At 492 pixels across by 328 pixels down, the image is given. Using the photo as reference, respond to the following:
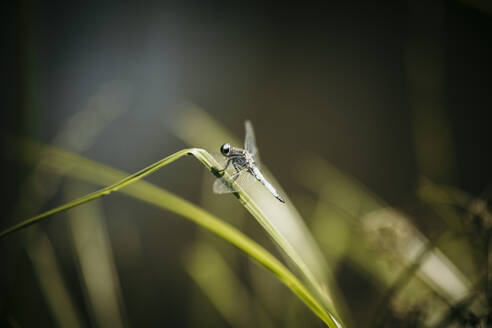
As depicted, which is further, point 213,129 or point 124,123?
point 124,123

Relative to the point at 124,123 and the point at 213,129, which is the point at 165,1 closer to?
the point at 124,123

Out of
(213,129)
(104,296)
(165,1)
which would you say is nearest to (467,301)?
(213,129)

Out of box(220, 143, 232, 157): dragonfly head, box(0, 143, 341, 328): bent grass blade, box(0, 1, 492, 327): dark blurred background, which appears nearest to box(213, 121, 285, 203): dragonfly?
→ box(220, 143, 232, 157): dragonfly head

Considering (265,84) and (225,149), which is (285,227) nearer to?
(225,149)

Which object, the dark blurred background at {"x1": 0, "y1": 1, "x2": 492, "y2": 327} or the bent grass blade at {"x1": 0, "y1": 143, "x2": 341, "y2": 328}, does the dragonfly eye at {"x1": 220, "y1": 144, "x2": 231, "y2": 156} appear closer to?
the bent grass blade at {"x1": 0, "y1": 143, "x2": 341, "y2": 328}

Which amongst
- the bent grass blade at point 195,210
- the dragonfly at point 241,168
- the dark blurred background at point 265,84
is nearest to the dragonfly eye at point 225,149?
the dragonfly at point 241,168

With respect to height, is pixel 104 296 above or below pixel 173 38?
below

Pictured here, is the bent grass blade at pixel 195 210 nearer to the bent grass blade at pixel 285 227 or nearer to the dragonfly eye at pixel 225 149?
the bent grass blade at pixel 285 227

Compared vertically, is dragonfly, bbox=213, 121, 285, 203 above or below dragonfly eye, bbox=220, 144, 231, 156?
below
